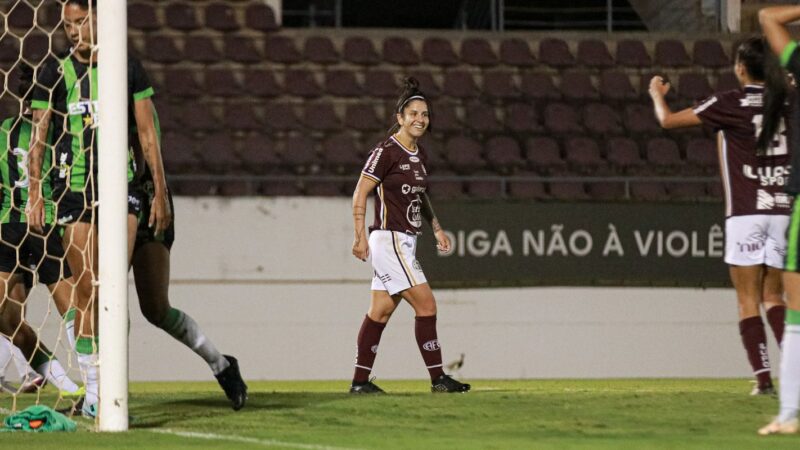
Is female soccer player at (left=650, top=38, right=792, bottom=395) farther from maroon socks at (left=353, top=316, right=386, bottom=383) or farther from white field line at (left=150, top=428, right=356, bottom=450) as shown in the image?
white field line at (left=150, top=428, right=356, bottom=450)

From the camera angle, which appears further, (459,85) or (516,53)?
(516,53)

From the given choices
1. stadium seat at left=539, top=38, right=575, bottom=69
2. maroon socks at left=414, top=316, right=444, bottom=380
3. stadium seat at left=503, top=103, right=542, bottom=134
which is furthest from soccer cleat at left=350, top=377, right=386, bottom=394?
stadium seat at left=539, top=38, right=575, bottom=69

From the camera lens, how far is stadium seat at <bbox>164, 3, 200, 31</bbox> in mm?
13750

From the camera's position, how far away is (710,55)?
1398 cm

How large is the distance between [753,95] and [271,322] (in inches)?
244

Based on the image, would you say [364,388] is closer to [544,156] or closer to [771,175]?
[771,175]

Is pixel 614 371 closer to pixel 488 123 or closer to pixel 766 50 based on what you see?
pixel 488 123

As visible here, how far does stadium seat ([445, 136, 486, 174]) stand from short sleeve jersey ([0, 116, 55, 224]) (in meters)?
5.62

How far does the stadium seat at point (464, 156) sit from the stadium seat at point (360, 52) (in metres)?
1.45

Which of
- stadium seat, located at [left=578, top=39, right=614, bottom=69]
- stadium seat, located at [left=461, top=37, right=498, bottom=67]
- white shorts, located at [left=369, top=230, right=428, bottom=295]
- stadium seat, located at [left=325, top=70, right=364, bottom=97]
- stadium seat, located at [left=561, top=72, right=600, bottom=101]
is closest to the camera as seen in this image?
white shorts, located at [left=369, top=230, right=428, bottom=295]

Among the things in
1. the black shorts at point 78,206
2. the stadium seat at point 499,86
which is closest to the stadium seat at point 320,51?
the stadium seat at point 499,86

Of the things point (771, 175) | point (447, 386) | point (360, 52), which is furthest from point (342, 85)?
point (771, 175)

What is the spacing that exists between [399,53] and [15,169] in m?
6.50

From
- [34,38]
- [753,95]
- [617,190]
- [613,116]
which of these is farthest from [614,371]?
[34,38]
